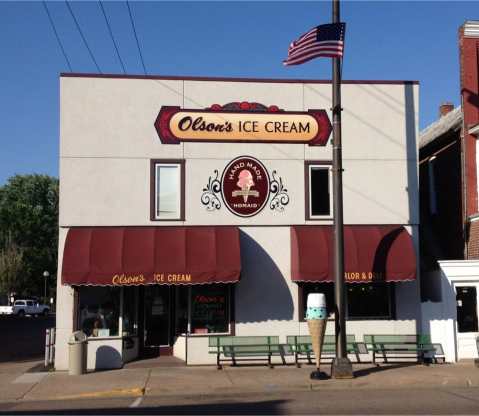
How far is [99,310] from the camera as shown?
56.3 ft

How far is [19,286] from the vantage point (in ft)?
222

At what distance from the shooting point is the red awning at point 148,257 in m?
15.9

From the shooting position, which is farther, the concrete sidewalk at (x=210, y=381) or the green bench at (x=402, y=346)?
the green bench at (x=402, y=346)

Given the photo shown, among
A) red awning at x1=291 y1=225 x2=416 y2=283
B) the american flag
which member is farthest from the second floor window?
the american flag

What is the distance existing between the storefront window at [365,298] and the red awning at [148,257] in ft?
8.90

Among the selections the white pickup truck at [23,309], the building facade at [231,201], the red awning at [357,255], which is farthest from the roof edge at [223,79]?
the white pickup truck at [23,309]

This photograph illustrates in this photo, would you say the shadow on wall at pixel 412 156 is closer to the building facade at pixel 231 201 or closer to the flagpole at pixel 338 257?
the building facade at pixel 231 201

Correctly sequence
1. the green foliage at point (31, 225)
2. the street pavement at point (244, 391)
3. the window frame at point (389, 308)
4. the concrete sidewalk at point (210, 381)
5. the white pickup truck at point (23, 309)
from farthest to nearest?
the green foliage at point (31, 225)
the white pickup truck at point (23, 309)
the window frame at point (389, 308)
the concrete sidewalk at point (210, 381)
the street pavement at point (244, 391)

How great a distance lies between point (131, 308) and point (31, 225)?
56735mm

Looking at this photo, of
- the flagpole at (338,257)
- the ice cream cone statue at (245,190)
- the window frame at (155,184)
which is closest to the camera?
the flagpole at (338,257)

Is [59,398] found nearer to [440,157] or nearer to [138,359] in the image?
[138,359]

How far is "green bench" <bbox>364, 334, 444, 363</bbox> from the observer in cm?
1655

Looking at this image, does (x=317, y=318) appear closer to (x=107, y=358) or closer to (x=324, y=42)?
(x=107, y=358)

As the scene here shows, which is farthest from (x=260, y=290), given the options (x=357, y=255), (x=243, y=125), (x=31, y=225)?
(x=31, y=225)
